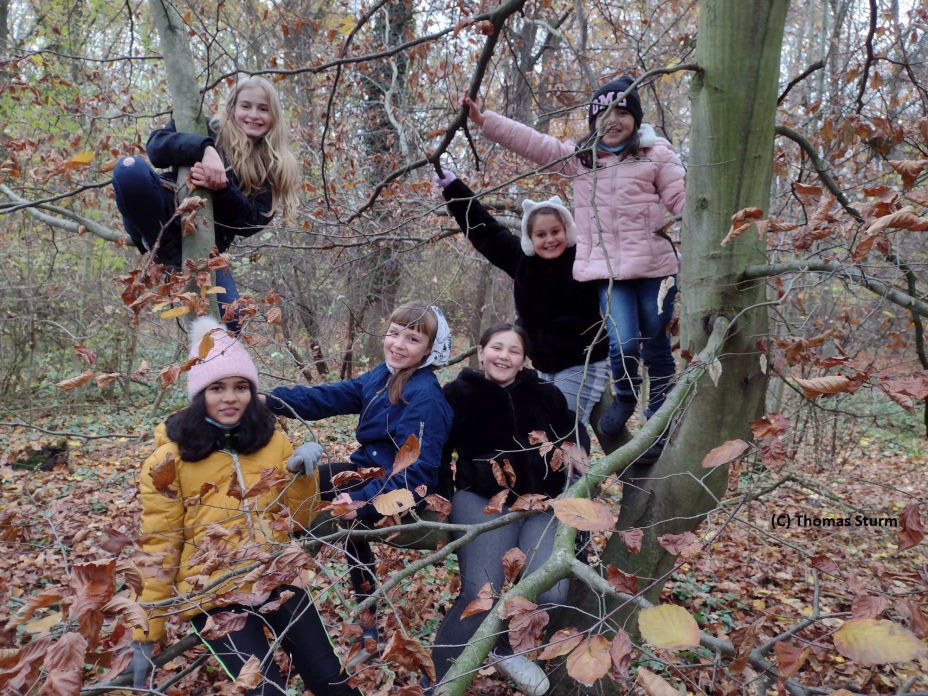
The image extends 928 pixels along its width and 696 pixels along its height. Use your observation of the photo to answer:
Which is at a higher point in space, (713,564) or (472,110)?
(472,110)

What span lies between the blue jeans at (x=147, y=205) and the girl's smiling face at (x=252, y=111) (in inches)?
16.2

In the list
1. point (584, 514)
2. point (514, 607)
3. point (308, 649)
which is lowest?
point (308, 649)

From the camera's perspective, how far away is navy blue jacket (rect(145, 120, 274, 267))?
80.9 inches

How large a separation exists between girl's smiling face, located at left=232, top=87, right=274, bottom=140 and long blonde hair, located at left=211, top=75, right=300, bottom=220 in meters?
0.01

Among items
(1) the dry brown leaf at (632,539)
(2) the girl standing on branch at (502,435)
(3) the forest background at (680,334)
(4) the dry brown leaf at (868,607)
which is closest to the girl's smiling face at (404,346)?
(2) the girl standing on branch at (502,435)

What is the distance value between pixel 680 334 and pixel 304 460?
1.62m

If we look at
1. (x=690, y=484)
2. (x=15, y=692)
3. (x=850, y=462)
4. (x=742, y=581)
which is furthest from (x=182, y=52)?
(x=850, y=462)

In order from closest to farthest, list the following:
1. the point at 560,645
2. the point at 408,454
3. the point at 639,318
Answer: the point at 560,645 < the point at 408,454 < the point at 639,318

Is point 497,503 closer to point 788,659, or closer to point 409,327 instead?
point 409,327

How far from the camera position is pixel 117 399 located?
774 cm

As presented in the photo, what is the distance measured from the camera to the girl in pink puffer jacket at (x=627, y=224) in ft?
8.83

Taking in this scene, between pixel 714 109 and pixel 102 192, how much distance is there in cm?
617

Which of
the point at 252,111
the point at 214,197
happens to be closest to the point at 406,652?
the point at 214,197

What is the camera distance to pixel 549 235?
116 inches
